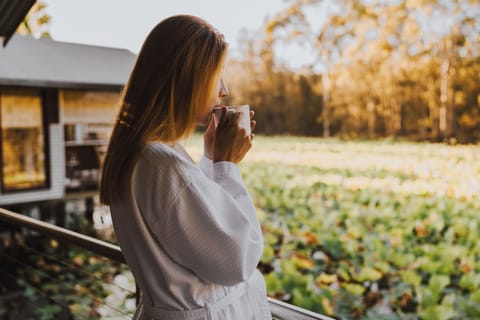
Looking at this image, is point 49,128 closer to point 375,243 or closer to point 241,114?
point 375,243

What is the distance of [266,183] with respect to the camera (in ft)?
33.6

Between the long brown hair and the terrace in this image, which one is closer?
the long brown hair

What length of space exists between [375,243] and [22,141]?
573 cm

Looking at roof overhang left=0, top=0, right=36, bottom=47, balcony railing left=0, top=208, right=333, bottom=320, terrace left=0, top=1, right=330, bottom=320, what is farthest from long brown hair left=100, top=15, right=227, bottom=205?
terrace left=0, top=1, right=330, bottom=320

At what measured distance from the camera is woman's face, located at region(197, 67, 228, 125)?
837mm

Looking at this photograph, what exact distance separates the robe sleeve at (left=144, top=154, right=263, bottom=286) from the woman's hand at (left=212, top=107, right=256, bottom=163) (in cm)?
8

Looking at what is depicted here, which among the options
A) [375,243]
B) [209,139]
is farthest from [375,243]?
[209,139]

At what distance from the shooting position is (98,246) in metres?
1.56

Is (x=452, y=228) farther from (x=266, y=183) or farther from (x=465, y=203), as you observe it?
(x=266, y=183)

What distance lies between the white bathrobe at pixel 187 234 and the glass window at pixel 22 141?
292 inches

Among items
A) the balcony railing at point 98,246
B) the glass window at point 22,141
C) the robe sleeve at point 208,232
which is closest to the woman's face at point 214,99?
the robe sleeve at point 208,232

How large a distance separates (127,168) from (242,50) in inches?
1238

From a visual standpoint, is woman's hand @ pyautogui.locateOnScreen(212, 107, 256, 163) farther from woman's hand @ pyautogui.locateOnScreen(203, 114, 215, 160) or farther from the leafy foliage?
the leafy foliage

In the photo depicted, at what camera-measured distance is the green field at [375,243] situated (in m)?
4.08
